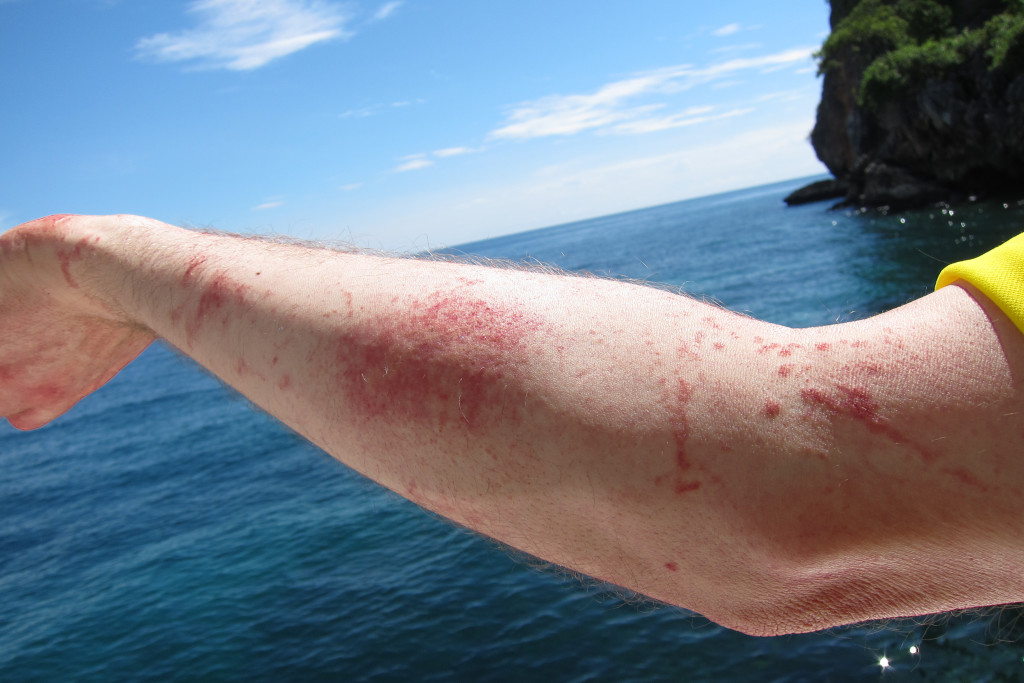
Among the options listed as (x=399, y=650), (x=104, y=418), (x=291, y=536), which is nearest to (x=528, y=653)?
(x=399, y=650)

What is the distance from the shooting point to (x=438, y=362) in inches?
32.1

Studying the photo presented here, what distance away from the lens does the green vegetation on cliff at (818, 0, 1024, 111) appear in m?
39.1

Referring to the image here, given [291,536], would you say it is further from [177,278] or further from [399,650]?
[177,278]

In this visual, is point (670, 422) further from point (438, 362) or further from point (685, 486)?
point (438, 362)

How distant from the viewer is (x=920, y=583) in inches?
31.5

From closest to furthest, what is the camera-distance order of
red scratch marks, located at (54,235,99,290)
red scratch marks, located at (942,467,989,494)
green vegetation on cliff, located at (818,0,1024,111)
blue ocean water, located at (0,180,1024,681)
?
red scratch marks, located at (942,467,989,494) → red scratch marks, located at (54,235,99,290) → blue ocean water, located at (0,180,1024,681) → green vegetation on cliff, located at (818,0,1024,111)

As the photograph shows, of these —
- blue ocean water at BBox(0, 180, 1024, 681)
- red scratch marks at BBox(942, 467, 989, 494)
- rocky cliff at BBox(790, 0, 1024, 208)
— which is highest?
rocky cliff at BBox(790, 0, 1024, 208)

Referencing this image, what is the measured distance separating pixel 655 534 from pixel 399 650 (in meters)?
9.96

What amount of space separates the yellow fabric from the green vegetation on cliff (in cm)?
4892

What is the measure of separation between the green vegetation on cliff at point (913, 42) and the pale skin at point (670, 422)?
161 ft

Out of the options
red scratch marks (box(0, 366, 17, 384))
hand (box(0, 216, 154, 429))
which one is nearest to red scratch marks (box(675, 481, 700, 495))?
hand (box(0, 216, 154, 429))

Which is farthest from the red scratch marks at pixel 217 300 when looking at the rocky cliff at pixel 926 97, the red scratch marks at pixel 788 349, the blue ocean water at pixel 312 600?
the rocky cliff at pixel 926 97

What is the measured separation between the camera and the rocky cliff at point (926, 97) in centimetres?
3966

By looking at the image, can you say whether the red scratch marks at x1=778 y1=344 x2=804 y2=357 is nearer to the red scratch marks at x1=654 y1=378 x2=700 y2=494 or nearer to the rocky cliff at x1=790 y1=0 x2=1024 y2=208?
the red scratch marks at x1=654 y1=378 x2=700 y2=494
